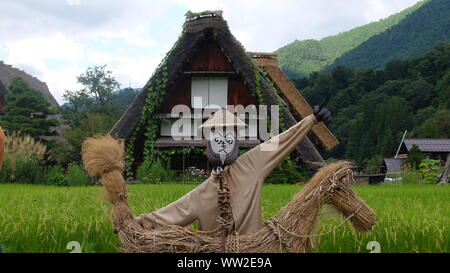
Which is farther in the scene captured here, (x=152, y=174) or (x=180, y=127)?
(x=180, y=127)

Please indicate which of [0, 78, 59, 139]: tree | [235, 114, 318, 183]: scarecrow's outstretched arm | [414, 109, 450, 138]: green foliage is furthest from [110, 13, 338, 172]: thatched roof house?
[414, 109, 450, 138]: green foliage

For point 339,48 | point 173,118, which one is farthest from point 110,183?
point 339,48

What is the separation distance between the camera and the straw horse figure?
271cm

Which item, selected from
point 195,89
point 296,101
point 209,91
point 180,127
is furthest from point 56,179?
point 296,101

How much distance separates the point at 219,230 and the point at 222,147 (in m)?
0.43

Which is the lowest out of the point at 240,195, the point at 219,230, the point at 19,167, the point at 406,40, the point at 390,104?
the point at 19,167

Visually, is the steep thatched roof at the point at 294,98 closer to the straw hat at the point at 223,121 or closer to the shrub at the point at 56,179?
the shrub at the point at 56,179

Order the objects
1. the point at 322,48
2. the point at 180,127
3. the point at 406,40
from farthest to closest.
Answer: the point at 406,40
the point at 322,48
the point at 180,127

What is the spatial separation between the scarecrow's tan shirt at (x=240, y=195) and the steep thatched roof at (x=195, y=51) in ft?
31.4

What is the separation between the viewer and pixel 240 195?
288cm

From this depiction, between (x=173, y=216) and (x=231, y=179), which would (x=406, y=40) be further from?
(x=173, y=216)

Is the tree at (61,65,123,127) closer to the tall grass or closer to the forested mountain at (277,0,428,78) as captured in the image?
the forested mountain at (277,0,428,78)

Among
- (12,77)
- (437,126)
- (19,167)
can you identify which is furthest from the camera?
(437,126)

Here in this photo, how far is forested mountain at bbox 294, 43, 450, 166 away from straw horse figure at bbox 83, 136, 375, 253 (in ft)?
122
